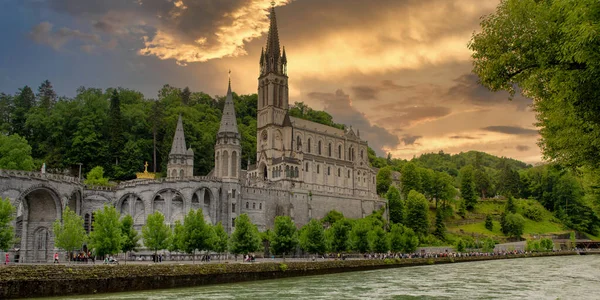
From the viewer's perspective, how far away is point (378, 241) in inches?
2803

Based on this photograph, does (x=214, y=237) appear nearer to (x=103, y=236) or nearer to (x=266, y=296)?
(x=103, y=236)

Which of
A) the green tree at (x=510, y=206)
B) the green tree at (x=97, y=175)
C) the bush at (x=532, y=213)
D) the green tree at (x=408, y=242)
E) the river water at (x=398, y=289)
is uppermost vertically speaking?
the green tree at (x=97, y=175)

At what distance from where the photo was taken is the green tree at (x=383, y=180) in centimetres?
12031

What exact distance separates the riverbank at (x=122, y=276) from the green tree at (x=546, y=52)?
2581 centimetres

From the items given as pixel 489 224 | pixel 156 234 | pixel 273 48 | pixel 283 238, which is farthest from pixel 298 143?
pixel 156 234

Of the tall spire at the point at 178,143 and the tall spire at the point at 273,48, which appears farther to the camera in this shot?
the tall spire at the point at 273,48

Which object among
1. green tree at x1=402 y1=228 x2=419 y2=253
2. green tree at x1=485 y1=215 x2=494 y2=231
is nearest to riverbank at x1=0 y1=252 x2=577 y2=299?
green tree at x1=402 y1=228 x2=419 y2=253

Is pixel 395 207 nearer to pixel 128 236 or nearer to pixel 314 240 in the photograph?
pixel 314 240

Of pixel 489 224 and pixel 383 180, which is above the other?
pixel 383 180

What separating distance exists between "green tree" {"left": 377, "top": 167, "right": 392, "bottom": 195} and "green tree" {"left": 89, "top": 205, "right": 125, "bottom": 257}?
81.7 m

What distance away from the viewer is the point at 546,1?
1780cm

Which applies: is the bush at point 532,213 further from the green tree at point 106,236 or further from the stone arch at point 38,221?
the green tree at point 106,236

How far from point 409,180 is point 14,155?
78.3m

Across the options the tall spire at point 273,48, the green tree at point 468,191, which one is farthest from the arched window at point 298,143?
the green tree at point 468,191
